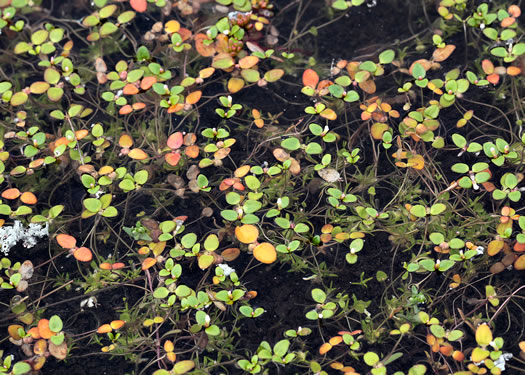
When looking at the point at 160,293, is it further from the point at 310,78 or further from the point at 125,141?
the point at 310,78

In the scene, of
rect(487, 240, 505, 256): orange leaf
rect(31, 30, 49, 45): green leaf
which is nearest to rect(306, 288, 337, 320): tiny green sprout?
rect(487, 240, 505, 256): orange leaf

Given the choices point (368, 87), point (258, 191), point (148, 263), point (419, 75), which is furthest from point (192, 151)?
point (419, 75)

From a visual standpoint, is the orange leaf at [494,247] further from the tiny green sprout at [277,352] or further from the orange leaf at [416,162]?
the tiny green sprout at [277,352]

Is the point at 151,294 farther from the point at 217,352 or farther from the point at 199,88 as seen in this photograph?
the point at 199,88

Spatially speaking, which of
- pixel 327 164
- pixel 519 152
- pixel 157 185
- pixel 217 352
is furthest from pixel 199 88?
pixel 519 152

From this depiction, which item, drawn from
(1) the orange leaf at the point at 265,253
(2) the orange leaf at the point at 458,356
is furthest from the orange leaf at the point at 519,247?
(1) the orange leaf at the point at 265,253

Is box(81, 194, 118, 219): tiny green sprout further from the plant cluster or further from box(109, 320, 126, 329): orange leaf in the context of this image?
box(109, 320, 126, 329): orange leaf
